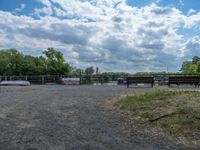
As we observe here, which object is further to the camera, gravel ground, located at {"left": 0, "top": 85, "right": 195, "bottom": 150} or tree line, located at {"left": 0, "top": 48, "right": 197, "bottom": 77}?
tree line, located at {"left": 0, "top": 48, "right": 197, "bottom": 77}

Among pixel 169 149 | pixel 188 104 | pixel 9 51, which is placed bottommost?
pixel 169 149

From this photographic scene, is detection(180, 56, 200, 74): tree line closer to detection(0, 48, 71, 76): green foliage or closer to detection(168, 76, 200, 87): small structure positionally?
detection(0, 48, 71, 76): green foliage

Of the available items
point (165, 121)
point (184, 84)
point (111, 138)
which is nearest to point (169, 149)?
point (111, 138)

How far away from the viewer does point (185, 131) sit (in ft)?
12.8

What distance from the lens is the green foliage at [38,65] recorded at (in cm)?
3544

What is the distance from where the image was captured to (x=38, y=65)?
38375 mm

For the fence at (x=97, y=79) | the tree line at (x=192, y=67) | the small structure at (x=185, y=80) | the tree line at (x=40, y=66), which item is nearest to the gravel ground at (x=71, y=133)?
the small structure at (x=185, y=80)

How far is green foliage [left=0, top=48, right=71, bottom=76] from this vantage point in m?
35.4

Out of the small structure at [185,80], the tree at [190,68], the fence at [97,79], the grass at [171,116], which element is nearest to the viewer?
the grass at [171,116]

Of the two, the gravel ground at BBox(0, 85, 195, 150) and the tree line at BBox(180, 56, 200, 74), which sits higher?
the tree line at BBox(180, 56, 200, 74)

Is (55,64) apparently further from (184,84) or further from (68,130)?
(68,130)

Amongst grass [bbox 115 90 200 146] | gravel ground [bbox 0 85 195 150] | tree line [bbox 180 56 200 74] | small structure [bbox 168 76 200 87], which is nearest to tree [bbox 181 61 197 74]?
tree line [bbox 180 56 200 74]

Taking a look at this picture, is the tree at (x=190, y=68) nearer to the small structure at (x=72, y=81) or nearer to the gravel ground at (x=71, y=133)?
the small structure at (x=72, y=81)

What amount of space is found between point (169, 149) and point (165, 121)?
4.11ft
